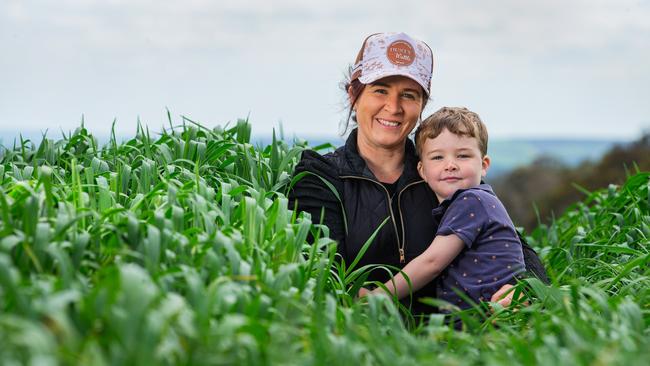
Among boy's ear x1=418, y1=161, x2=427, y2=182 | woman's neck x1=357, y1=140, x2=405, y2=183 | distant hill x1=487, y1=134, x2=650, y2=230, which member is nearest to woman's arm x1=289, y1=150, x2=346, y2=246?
woman's neck x1=357, y1=140, x2=405, y2=183

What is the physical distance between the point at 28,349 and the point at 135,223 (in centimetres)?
79

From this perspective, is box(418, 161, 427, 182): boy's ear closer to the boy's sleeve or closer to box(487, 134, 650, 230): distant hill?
the boy's sleeve

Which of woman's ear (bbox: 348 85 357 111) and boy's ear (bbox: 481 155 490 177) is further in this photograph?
woman's ear (bbox: 348 85 357 111)

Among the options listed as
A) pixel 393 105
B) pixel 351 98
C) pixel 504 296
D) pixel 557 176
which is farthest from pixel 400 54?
pixel 557 176

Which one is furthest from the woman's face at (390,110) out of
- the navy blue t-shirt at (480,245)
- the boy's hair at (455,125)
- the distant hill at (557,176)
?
the distant hill at (557,176)

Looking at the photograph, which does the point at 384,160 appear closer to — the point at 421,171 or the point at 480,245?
the point at 421,171

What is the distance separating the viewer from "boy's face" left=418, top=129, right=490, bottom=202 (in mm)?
3721

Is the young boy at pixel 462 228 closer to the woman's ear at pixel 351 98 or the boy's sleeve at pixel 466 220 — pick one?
the boy's sleeve at pixel 466 220

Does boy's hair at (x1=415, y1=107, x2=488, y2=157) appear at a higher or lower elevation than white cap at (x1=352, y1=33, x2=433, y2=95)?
lower

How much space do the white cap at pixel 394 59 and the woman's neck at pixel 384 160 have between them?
0.33 metres

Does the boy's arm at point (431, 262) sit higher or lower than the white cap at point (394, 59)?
lower

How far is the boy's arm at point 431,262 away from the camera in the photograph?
3.58 m

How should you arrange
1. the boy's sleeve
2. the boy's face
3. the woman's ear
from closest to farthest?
1. the boy's sleeve
2. the boy's face
3. the woman's ear

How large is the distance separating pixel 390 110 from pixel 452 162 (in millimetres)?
432
